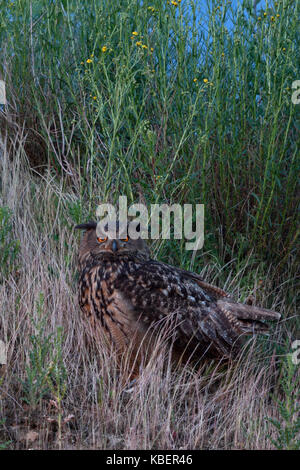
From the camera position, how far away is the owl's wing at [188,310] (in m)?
3.32

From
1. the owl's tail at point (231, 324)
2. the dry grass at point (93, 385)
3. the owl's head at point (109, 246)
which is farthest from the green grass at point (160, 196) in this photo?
the owl's head at point (109, 246)

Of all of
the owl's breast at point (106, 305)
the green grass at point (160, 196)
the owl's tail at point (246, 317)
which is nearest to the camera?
the green grass at point (160, 196)

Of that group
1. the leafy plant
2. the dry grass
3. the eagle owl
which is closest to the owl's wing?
the eagle owl

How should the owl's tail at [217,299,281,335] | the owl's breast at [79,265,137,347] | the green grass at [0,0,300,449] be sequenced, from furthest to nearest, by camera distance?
the owl's tail at [217,299,281,335], the owl's breast at [79,265,137,347], the green grass at [0,0,300,449]

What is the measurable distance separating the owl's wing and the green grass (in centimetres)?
17

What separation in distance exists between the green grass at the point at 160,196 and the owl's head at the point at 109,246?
0.29 m

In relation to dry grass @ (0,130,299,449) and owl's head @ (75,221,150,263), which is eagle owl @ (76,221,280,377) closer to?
owl's head @ (75,221,150,263)

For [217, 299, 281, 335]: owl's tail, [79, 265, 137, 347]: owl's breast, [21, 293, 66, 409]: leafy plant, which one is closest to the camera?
[21, 293, 66, 409]: leafy plant

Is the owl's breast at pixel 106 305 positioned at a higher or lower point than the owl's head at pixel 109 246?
lower

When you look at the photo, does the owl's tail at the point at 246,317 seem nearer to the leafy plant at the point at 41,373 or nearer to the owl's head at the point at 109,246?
the owl's head at the point at 109,246

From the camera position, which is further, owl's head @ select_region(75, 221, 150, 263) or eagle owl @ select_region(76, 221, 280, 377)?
owl's head @ select_region(75, 221, 150, 263)

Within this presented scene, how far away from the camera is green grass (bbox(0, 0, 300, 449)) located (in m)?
3.03

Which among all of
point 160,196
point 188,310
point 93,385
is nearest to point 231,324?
point 188,310

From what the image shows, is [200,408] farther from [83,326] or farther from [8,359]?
[8,359]
